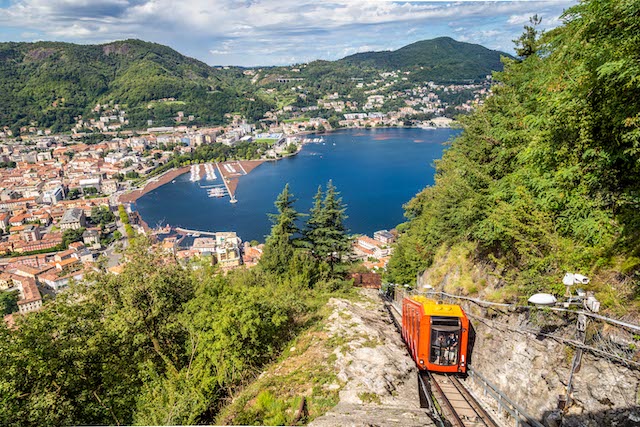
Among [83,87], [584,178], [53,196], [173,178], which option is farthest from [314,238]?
[83,87]

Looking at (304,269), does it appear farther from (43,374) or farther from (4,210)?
(4,210)

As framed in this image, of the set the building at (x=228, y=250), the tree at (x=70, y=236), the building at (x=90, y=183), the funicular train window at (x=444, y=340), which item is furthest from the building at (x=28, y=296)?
the building at (x=90, y=183)

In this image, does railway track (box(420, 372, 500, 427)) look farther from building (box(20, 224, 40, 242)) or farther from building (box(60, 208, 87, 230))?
building (box(20, 224, 40, 242))

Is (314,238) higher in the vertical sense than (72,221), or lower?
higher

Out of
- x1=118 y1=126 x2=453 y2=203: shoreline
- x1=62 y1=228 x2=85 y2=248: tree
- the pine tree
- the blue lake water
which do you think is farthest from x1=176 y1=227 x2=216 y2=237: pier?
the pine tree

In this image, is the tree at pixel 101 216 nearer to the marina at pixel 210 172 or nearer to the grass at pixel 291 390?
the marina at pixel 210 172

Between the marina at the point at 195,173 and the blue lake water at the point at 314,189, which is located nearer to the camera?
the blue lake water at the point at 314,189

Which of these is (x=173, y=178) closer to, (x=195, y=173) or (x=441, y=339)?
(x=195, y=173)
